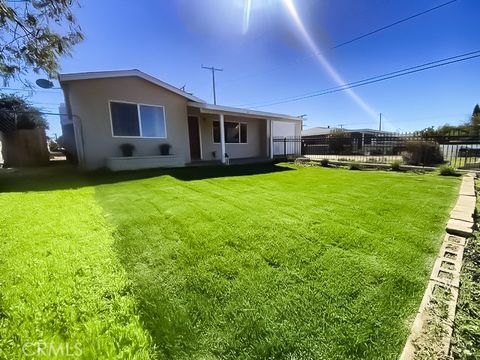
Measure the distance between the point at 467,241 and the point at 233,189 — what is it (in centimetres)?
415

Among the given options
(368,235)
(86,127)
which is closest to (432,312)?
(368,235)

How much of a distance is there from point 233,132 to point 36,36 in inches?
351

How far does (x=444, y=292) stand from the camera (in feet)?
6.11

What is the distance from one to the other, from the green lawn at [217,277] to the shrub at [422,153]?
692 centimetres

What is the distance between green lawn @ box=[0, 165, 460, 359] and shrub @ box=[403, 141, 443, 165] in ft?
22.7

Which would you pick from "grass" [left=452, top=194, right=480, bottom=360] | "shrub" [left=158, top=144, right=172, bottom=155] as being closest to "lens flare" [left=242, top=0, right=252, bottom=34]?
"shrub" [left=158, top=144, right=172, bottom=155]

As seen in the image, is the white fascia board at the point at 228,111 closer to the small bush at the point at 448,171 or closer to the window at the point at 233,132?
the window at the point at 233,132

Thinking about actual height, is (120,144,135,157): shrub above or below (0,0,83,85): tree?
Result: below

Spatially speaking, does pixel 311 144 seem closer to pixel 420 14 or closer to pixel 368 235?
pixel 420 14

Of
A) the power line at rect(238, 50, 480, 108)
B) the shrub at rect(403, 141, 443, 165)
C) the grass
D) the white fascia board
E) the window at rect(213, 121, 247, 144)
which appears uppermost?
the power line at rect(238, 50, 480, 108)

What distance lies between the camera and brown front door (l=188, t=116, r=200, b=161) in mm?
11594

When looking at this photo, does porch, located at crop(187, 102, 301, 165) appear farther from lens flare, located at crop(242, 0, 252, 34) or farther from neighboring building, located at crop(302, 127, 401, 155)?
neighboring building, located at crop(302, 127, 401, 155)

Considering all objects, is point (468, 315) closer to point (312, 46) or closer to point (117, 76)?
point (117, 76)

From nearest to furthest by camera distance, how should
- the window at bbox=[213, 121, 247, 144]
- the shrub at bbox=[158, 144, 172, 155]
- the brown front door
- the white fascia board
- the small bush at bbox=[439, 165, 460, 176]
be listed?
the small bush at bbox=[439, 165, 460, 176] < the shrub at bbox=[158, 144, 172, 155] < the white fascia board < the brown front door < the window at bbox=[213, 121, 247, 144]
